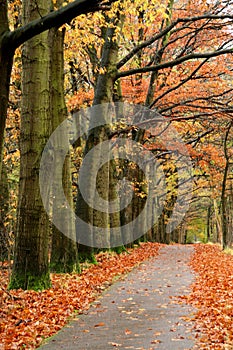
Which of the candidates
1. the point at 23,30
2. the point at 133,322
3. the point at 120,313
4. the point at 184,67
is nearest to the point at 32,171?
the point at 120,313

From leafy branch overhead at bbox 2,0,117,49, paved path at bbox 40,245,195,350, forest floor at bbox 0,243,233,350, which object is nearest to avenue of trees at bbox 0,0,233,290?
leafy branch overhead at bbox 2,0,117,49

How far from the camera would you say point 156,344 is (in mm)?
6195

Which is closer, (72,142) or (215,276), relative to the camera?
(215,276)

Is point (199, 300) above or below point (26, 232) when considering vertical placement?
below

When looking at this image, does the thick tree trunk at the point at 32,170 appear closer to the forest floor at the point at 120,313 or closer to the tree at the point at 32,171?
the tree at the point at 32,171

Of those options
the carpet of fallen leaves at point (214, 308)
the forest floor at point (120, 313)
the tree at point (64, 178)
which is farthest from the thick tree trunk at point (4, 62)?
the tree at point (64, 178)

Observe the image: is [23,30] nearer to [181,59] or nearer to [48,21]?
[48,21]

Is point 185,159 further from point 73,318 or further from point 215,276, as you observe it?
point 73,318

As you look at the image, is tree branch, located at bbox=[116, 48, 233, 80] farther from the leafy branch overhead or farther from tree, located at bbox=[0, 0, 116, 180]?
the leafy branch overhead

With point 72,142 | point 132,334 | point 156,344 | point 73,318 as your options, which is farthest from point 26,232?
point 72,142

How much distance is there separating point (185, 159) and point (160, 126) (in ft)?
10.1

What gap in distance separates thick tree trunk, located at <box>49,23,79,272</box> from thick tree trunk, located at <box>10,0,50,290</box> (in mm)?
2333

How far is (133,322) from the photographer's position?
7.62 metres

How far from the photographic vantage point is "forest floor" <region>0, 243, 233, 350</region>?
634 centimetres
